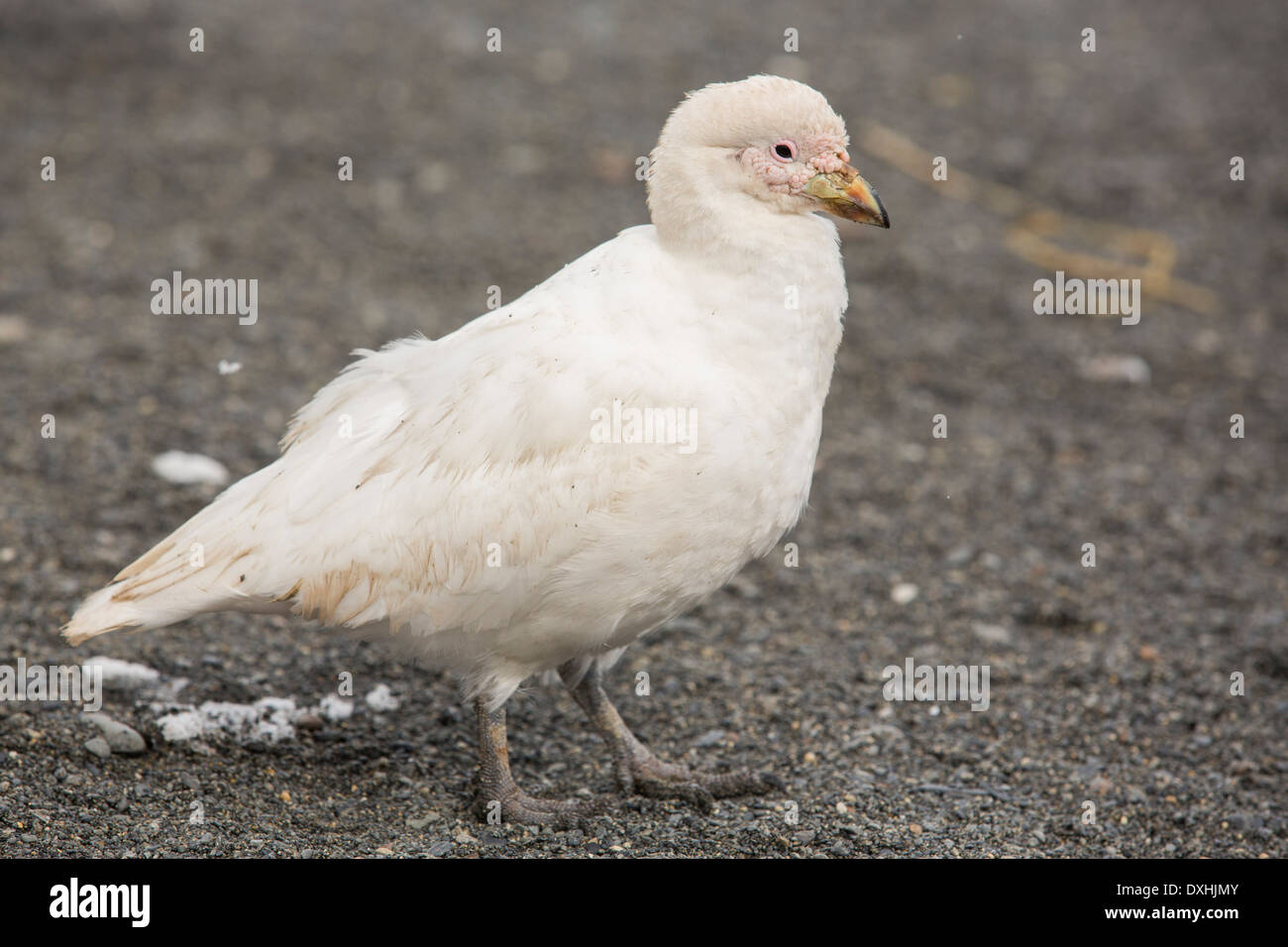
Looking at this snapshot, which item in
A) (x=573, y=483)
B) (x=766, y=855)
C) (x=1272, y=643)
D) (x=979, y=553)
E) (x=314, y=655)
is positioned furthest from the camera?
(x=979, y=553)

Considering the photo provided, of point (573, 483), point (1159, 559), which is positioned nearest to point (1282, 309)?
point (1159, 559)

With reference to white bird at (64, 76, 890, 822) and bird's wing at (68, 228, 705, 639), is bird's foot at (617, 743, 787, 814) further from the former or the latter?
bird's wing at (68, 228, 705, 639)

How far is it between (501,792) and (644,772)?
609mm

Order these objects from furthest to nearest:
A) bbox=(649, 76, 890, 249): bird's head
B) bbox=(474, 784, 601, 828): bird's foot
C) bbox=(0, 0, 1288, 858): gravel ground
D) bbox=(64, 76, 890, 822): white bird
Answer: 1. bbox=(0, 0, 1288, 858): gravel ground
2. bbox=(474, 784, 601, 828): bird's foot
3. bbox=(649, 76, 890, 249): bird's head
4. bbox=(64, 76, 890, 822): white bird

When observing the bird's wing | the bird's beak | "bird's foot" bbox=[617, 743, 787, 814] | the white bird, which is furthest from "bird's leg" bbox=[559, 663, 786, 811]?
the bird's beak

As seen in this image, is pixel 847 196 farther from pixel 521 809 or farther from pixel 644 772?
pixel 521 809

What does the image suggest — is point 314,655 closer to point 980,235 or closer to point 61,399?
point 61,399

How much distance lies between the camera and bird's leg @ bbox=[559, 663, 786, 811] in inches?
221

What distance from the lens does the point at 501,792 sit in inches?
213

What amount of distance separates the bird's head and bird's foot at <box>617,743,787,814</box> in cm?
215

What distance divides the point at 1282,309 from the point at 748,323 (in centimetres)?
693

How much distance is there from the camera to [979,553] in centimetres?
773

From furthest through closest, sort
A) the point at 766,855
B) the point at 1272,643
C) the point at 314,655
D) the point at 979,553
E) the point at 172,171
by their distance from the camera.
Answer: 1. the point at 172,171
2. the point at 979,553
3. the point at 1272,643
4. the point at 314,655
5. the point at 766,855

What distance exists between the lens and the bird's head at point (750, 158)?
5.01 m
